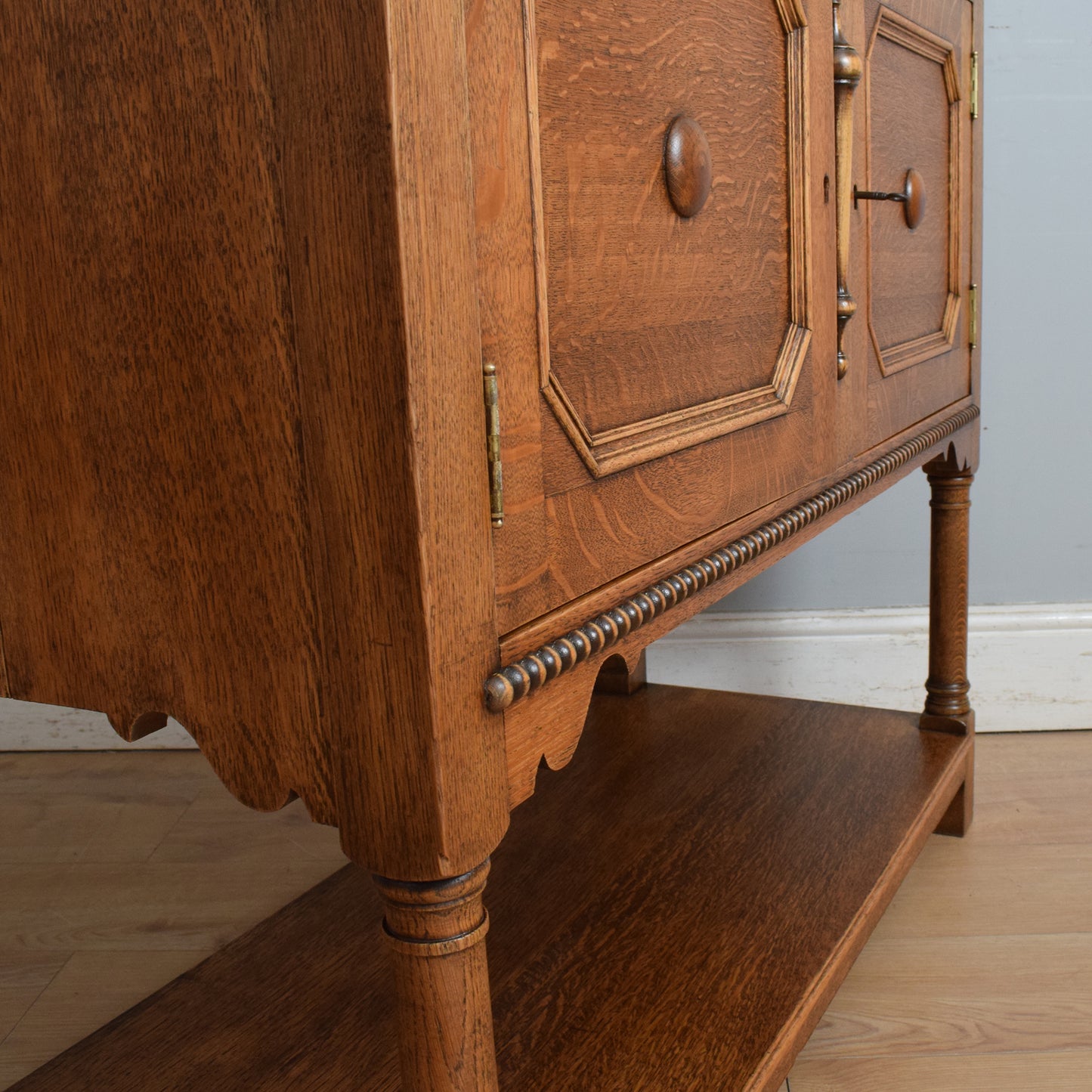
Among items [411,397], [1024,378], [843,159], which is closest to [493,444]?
[411,397]

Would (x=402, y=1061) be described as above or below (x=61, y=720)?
above

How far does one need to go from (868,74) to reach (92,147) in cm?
62

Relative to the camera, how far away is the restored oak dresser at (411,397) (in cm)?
40

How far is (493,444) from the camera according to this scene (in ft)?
1.45

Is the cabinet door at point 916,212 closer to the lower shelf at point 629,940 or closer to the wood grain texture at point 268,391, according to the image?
the lower shelf at point 629,940

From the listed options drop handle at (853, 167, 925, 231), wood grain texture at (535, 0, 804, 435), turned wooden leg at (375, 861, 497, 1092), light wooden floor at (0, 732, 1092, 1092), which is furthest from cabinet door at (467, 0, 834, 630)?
light wooden floor at (0, 732, 1092, 1092)

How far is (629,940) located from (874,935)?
40cm

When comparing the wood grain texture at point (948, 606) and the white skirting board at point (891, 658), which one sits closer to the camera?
the wood grain texture at point (948, 606)

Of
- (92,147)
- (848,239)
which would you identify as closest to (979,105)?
(848,239)

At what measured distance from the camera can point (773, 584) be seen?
169cm

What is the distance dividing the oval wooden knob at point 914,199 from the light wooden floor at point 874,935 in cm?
68

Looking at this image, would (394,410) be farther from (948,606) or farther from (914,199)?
(948,606)

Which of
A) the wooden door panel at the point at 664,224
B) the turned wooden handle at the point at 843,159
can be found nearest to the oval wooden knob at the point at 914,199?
the turned wooden handle at the point at 843,159

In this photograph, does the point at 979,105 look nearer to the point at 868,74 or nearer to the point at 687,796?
the point at 868,74
